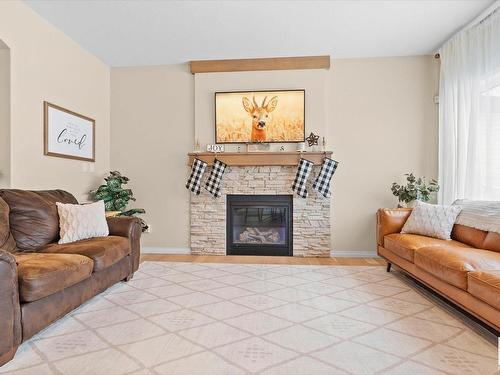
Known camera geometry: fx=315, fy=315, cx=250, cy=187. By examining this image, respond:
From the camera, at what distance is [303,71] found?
4.41 meters

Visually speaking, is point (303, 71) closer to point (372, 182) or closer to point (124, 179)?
point (372, 182)

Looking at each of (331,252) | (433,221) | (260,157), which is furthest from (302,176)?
(433,221)

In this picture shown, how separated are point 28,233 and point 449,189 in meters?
4.45

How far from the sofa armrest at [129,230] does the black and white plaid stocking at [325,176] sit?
237cm

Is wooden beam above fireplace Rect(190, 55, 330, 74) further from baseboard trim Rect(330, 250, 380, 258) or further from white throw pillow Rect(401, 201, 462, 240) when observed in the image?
baseboard trim Rect(330, 250, 380, 258)

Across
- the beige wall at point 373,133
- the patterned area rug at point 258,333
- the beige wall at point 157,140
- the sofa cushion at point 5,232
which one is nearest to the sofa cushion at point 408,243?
the patterned area rug at point 258,333

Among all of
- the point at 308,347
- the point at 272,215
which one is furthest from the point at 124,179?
the point at 308,347

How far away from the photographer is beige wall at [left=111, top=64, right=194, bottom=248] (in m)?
4.62

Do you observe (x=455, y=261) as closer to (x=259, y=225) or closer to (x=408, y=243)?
(x=408, y=243)

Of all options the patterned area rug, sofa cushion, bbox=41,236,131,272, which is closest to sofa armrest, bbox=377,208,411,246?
the patterned area rug

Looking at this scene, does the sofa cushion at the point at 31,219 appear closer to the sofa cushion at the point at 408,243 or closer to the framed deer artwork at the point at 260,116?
the framed deer artwork at the point at 260,116

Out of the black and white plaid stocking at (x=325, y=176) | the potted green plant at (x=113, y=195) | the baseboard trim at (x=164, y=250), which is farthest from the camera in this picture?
the baseboard trim at (x=164, y=250)

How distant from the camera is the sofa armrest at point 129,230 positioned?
318cm

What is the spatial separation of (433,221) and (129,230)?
309 cm
